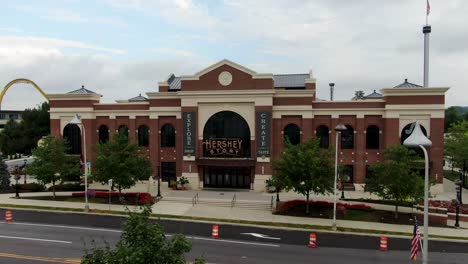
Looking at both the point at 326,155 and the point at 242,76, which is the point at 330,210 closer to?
the point at 326,155

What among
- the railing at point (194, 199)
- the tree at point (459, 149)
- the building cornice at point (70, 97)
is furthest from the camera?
the building cornice at point (70, 97)

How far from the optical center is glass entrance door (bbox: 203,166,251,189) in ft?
128

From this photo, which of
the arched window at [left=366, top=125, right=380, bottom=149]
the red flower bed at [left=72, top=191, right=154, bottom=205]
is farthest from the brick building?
the red flower bed at [left=72, top=191, right=154, bottom=205]

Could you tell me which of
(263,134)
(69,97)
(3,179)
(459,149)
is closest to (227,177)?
(263,134)

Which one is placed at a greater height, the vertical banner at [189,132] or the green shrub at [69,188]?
the vertical banner at [189,132]

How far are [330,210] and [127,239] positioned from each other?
941 inches

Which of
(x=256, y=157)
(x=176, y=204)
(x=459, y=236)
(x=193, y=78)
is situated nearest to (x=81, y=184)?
(x=176, y=204)

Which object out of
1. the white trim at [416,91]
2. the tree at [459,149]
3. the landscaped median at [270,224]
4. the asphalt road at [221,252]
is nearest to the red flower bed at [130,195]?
the landscaped median at [270,224]

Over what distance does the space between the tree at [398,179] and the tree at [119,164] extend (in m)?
19.9

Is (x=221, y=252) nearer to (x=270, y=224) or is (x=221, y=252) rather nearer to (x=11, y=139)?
(x=270, y=224)

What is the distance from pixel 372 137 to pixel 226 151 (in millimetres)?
15808

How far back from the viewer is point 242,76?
3809 cm

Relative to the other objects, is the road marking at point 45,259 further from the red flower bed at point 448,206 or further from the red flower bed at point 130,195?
the red flower bed at point 448,206

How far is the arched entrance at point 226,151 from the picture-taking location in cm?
3841
